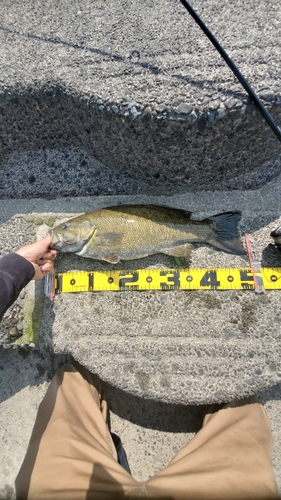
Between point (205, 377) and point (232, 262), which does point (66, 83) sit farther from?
point (205, 377)

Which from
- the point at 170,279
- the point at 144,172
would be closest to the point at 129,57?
the point at 144,172

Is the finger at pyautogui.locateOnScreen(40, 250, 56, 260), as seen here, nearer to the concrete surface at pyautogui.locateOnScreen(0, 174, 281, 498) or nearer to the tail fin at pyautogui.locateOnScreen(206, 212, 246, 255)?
the concrete surface at pyautogui.locateOnScreen(0, 174, 281, 498)

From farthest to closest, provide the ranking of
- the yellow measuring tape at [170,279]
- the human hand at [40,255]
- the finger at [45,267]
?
the yellow measuring tape at [170,279] → the finger at [45,267] → the human hand at [40,255]

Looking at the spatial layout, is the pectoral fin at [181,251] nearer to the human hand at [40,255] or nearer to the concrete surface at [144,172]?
the concrete surface at [144,172]

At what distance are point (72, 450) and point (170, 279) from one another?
148 centimetres

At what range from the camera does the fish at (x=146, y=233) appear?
262 centimetres

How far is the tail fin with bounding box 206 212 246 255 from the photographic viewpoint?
8.66 feet

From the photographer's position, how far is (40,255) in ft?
8.00

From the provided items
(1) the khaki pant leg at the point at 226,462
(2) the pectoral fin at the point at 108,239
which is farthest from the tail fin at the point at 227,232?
(1) the khaki pant leg at the point at 226,462

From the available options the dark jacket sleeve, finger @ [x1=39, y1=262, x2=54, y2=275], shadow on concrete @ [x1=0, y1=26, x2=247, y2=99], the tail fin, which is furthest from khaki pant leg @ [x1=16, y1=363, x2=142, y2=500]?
shadow on concrete @ [x1=0, y1=26, x2=247, y2=99]

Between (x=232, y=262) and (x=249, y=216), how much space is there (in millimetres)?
458

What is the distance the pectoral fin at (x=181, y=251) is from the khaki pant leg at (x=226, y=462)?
126 centimetres

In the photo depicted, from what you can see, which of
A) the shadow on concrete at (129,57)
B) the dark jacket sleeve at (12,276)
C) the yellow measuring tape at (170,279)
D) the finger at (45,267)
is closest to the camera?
the dark jacket sleeve at (12,276)

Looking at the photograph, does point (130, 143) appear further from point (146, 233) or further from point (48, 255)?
point (48, 255)
